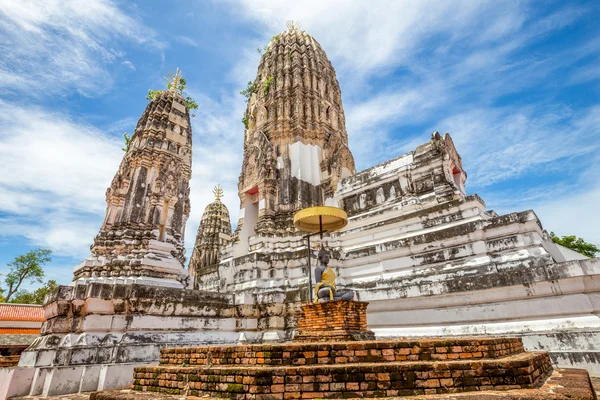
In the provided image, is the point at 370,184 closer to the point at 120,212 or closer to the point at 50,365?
the point at 120,212

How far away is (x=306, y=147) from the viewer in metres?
16.4

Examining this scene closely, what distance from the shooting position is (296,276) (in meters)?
12.0

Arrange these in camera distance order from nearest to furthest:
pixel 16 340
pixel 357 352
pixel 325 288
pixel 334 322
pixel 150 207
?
pixel 357 352 < pixel 334 322 < pixel 325 288 < pixel 150 207 < pixel 16 340

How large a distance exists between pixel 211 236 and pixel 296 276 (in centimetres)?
2056

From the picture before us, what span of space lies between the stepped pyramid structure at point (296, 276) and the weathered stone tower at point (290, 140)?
4.1 inches

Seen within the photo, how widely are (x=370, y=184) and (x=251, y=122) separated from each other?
29.0 feet

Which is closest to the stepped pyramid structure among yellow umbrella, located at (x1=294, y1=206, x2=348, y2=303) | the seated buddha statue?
the seated buddha statue

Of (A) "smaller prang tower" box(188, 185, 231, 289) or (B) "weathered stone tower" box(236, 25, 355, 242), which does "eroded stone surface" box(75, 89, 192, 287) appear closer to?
(B) "weathered stone tower" box(236, 25, 355, 242)

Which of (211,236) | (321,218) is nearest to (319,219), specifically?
(321,218)

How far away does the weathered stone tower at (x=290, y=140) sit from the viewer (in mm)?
15219

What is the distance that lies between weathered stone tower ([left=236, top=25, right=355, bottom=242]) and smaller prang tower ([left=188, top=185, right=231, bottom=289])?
13891 millimetres

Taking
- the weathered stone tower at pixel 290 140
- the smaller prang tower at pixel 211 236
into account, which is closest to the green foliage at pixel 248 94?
the weathered stone tower at pixel 290 140

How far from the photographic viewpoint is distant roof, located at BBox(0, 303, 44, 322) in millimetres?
21625

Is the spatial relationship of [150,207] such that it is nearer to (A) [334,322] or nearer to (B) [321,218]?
(B) [321,218]
